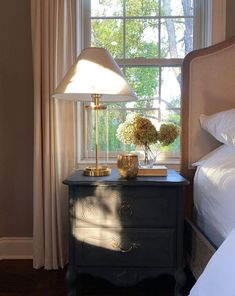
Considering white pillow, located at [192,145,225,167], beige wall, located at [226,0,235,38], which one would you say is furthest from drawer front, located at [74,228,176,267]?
beige wall, located at [226,0,235,38]

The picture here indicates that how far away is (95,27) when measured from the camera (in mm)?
2375

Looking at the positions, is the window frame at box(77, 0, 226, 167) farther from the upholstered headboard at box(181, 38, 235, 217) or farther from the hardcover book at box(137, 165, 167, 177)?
the hardcover book at box(137, 165, 167, 177)

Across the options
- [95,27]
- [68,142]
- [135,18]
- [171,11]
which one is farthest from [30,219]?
[171,11]

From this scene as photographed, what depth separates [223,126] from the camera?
1.72 metres

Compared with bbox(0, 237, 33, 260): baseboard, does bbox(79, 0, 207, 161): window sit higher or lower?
higher

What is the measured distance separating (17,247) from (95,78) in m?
1.43

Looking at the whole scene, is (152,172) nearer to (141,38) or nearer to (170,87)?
(170,87)

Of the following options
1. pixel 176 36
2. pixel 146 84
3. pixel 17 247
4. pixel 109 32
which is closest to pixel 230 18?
pixel 176 36

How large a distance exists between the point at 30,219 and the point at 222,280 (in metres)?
1.72

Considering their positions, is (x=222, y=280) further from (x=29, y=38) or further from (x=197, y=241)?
(x=29, y=38)

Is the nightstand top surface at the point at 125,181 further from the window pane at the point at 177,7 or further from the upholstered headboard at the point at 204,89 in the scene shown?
the window pane at the point at 177,7

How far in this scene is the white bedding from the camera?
136cm

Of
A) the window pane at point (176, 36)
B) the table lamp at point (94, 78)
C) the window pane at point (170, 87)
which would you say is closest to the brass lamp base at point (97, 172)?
the table lamp at point (94, 78)

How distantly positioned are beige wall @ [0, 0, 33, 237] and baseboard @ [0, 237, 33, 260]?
0.04m
